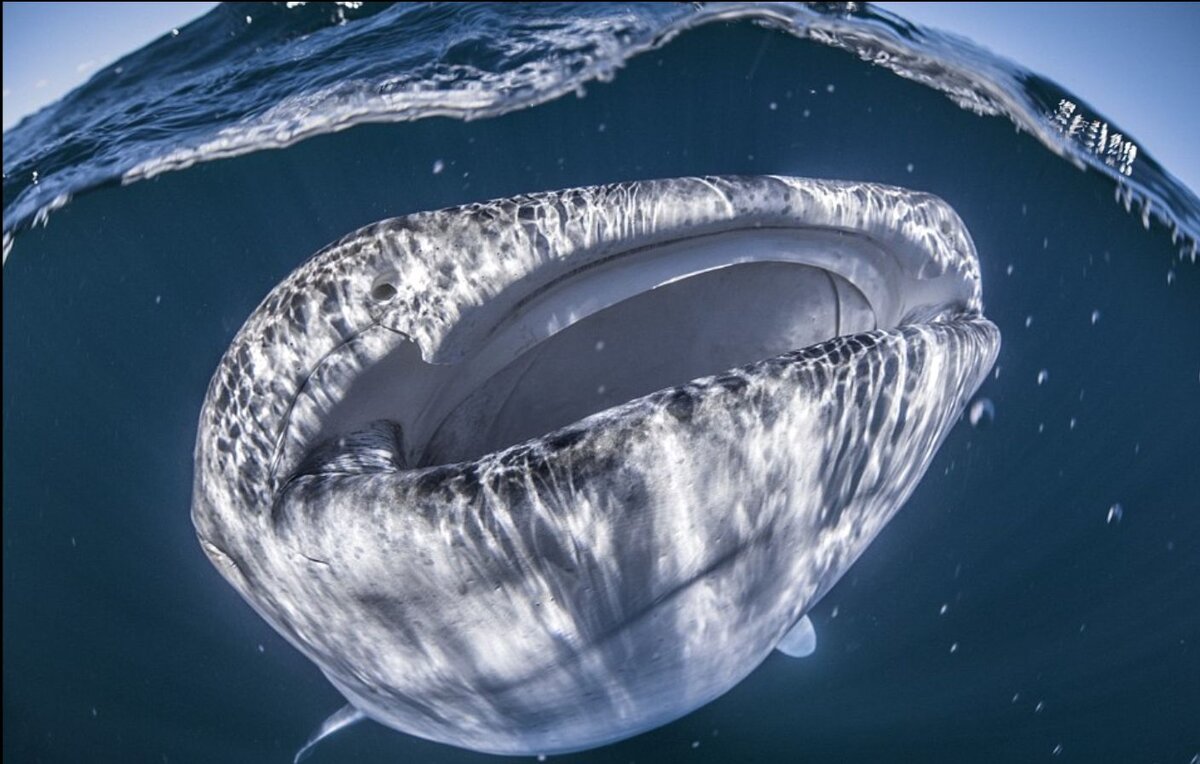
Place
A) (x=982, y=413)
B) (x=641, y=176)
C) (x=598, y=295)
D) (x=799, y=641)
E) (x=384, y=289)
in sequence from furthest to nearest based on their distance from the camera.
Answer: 1. (x=641, y=176)
2. (x=982, y=413)
3. (x=799, y=641)
4. (x=598, y=295)
5. (x=384, y=289)

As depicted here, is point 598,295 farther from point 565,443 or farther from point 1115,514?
point 1115,514

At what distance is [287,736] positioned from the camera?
771 cm

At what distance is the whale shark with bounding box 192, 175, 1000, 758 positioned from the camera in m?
1.36

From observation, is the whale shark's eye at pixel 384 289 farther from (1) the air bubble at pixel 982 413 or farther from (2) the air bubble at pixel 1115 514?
Answer: (2) the air bubble at pixel 1115 514

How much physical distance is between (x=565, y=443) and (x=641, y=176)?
8218 millimetres

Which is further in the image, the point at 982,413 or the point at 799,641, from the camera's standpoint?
the point at 982,413

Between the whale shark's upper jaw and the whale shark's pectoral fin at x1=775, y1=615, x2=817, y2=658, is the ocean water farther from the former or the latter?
the whale shark's upper jaw

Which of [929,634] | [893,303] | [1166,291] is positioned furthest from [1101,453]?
[893,303]

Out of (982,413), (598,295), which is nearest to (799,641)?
(598,295)

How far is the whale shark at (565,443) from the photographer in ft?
4.45

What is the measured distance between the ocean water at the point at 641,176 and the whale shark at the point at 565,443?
3.66 metres

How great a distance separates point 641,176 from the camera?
9086 millimetres

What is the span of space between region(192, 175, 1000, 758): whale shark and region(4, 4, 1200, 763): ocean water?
3.66 meters

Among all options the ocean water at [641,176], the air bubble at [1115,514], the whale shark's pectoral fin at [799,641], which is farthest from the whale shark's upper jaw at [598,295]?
the air bubble at [1115,514]
